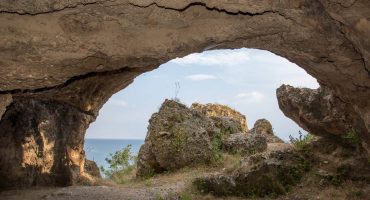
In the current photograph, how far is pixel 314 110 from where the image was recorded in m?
9.65

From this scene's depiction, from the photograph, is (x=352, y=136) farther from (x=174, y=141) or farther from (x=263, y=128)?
(x=263, y=128)

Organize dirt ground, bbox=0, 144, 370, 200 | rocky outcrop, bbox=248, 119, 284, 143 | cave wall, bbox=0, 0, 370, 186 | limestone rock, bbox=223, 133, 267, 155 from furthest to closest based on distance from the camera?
rocky outcrop, bbox=248, 119, 284, 143 → limestone rock, bbox=223, 133, 267, 155 → dirt ground, bbox=0, 144, 370, 200 → cave wall, bbox=0, 0, 370, 186

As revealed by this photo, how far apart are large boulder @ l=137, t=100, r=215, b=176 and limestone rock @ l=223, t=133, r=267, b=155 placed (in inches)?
34.1

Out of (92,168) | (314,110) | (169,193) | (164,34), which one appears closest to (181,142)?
(92,168)

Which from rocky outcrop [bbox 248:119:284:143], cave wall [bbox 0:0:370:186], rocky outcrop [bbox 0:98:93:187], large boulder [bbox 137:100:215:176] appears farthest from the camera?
rocky outcrop [bbox 248:119:284:143]

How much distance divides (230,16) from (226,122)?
40.0ft

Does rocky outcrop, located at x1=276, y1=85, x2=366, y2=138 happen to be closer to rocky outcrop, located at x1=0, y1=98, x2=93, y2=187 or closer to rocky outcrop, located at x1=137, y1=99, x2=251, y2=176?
rocky outcrop, located at x1=137, y1=99, x2=251, y2=176

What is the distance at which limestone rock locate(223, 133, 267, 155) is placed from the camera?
13.7 metres

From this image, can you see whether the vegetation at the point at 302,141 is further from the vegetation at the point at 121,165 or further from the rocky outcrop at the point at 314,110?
the vegetation at the point at 121,165

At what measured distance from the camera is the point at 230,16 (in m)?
4.80

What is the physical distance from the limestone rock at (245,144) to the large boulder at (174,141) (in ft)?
2.84

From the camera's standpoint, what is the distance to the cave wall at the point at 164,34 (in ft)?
14.7

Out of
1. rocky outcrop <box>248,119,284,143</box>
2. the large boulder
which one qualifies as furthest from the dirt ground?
rocky outcrop <box>248,119,284,143</box>

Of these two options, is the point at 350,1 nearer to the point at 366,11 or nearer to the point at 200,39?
the point at 366,11
